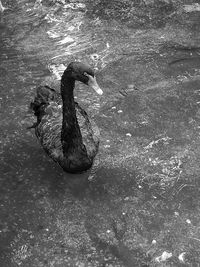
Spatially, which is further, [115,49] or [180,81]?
[115,49]

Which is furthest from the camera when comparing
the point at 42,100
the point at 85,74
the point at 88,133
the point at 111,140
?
the point at 111,140

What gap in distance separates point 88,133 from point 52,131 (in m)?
0.42

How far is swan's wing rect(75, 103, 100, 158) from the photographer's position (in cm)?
519

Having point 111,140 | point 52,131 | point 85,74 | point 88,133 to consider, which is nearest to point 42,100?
point 52,131

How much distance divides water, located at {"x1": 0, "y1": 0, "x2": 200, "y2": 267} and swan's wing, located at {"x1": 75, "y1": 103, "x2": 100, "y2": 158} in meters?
0.29

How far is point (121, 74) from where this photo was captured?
23.5 feet

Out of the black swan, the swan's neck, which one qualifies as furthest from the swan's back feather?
the swan's neck

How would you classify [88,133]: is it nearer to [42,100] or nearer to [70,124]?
[70,124]

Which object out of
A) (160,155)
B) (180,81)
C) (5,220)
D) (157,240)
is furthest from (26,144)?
(180,81)

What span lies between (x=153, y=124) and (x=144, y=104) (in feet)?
1.60

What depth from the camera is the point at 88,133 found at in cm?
533

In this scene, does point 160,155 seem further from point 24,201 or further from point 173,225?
point 24,201

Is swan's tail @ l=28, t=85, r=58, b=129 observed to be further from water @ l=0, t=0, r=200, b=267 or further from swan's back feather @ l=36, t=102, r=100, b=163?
water @ l=0, t=0, r=200, b=267

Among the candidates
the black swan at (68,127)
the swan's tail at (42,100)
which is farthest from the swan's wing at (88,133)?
the swan's tail at (42,100)
